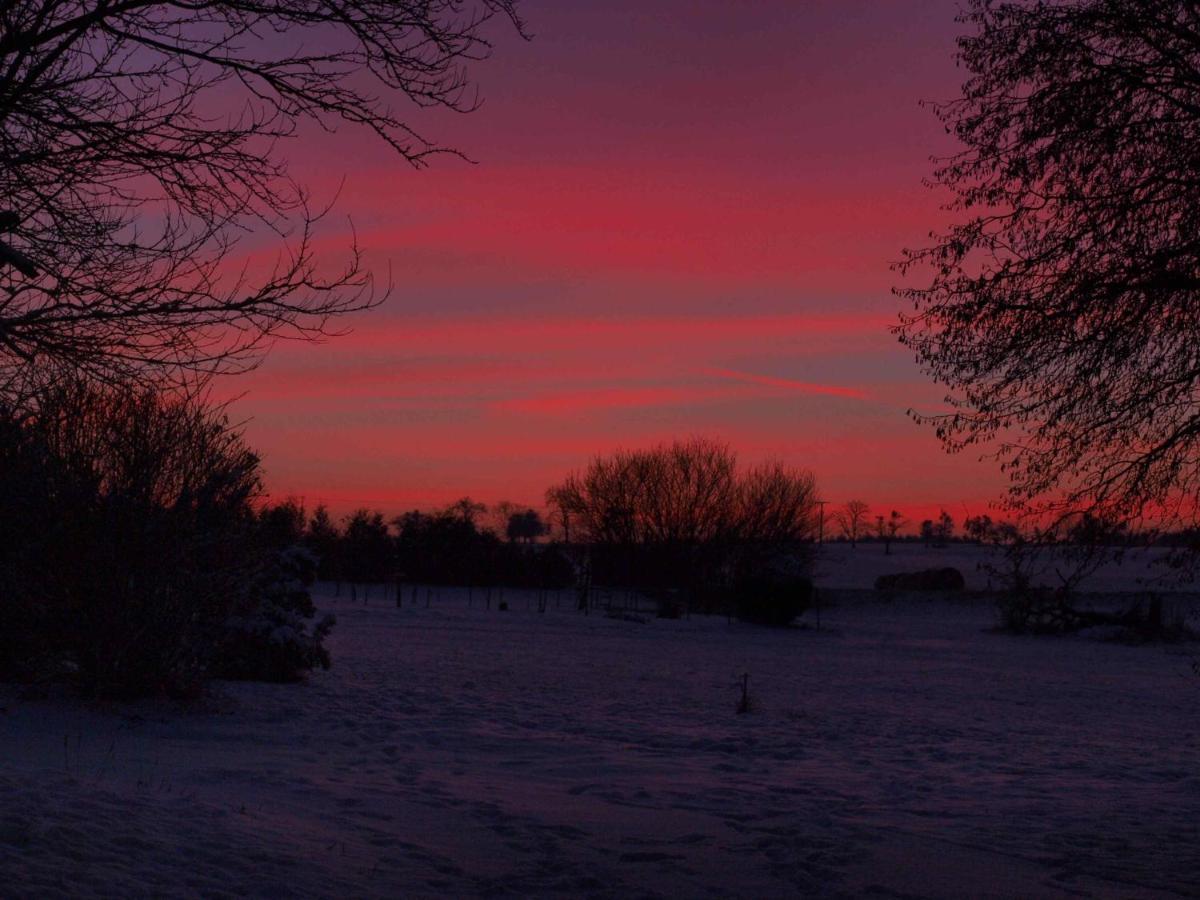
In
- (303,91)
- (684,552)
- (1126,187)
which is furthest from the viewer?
(684,552)

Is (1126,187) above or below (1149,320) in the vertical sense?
above

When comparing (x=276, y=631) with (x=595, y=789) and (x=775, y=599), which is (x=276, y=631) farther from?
(x=775, y=599)

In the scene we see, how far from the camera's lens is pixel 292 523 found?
19328mm

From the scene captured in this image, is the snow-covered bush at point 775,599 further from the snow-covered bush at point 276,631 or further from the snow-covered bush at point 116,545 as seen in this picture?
the snow-covered bush at point 116,545

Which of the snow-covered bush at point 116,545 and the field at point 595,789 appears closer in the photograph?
the field at point 595,789

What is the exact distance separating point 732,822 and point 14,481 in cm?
808

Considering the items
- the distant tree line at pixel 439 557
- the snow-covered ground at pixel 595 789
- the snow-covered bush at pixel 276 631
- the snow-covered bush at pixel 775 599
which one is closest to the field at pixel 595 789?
the snow-covered ground at pixel 595 789

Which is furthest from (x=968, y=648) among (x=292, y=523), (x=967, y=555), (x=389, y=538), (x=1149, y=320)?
(x=967, y=555)

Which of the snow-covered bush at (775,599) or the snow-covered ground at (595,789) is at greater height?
the snow-covered bush at (775,599)

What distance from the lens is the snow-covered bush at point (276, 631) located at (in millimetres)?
15000

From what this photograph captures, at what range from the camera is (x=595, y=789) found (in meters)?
9.52

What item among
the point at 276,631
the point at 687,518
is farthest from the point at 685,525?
the point at 276,631

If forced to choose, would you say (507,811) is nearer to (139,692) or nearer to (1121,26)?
(139,692)

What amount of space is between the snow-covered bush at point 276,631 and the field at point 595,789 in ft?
1.75
